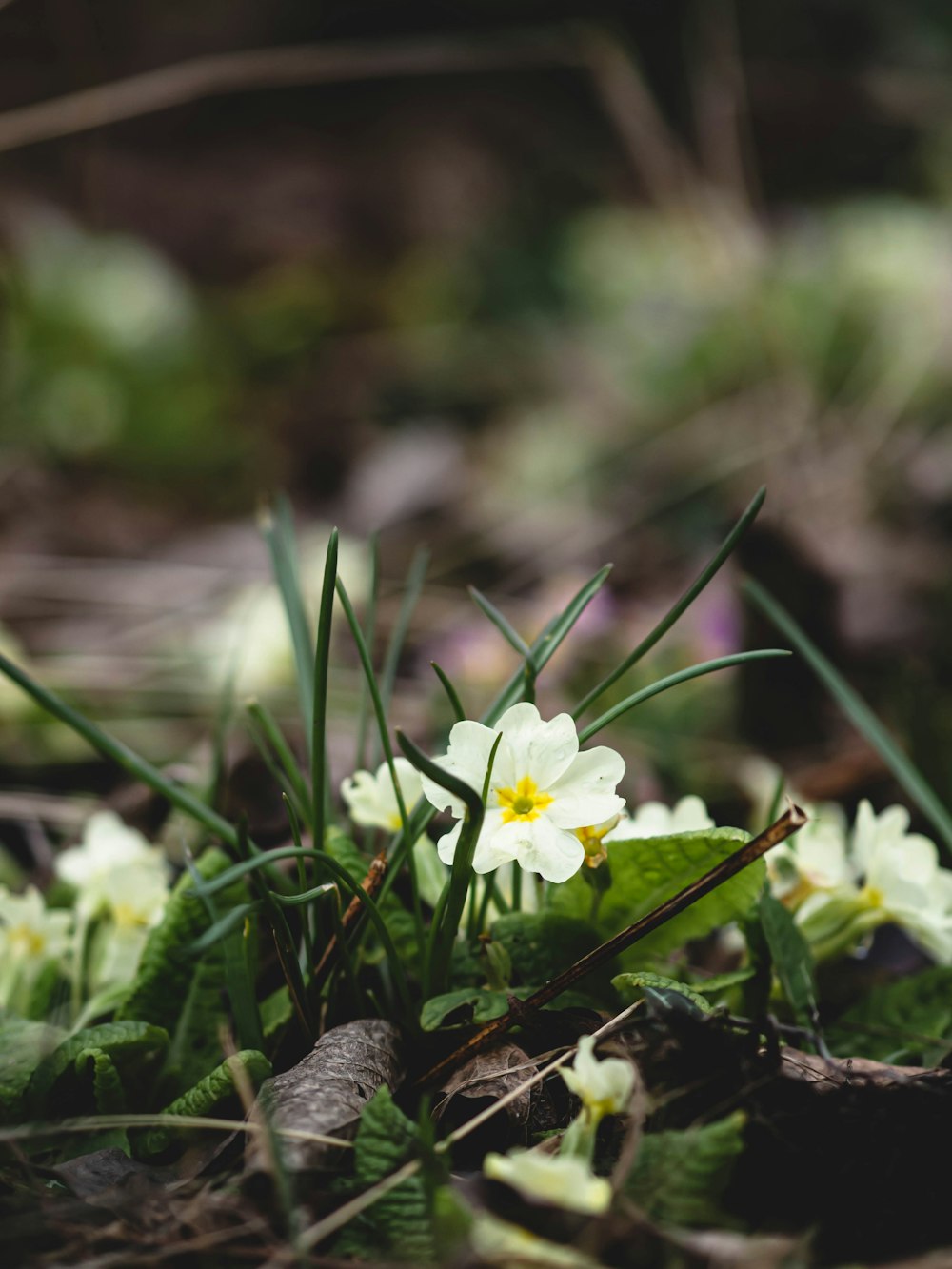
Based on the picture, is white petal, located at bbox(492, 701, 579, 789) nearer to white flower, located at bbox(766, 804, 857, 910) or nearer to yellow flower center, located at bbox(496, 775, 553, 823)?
yellow flower center, located at bbox(496, 775, 553, 823)

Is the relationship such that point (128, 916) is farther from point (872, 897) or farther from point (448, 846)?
point (872, 897)

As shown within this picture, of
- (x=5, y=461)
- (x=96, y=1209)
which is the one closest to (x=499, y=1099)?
(x=96, y=1209)

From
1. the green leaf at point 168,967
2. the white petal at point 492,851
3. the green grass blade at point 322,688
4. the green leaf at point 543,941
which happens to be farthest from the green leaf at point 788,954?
the green leaf at point 168,967

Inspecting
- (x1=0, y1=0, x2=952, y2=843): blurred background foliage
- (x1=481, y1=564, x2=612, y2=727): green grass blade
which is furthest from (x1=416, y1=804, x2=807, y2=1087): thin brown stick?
(x1=0, y1=0, x2=952, y2=843): blurred background foliage

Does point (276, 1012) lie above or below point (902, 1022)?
above

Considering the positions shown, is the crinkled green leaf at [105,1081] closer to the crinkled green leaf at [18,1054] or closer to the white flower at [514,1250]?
the crinkled green leaf at [18,1054]

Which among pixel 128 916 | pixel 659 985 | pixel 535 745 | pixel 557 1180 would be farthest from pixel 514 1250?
pixel 128 916
